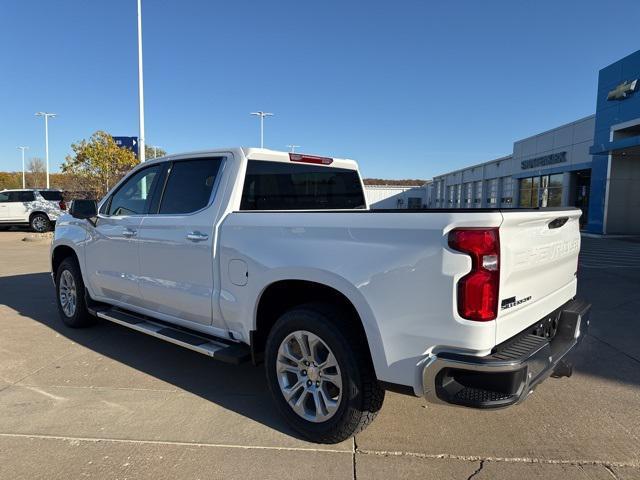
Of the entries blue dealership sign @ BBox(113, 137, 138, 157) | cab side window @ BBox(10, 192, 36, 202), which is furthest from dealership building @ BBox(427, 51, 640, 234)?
cab side window @ BBox(10, 192, 36, 202)

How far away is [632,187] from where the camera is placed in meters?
20.5

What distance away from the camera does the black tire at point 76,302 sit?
5.45 metres

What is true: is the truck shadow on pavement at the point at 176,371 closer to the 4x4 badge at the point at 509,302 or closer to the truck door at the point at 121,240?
the truck door at the point at 121,240

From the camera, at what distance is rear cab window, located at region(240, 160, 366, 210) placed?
3897 millimetres

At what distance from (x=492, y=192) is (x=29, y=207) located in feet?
102

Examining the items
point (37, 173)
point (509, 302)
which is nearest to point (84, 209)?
point (509, 302)

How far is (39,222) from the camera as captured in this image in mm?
20172

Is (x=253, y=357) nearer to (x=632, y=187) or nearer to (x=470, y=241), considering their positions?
(x=470, y=241)

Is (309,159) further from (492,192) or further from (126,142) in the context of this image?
(492,192)

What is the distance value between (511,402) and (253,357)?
1750 millimetres

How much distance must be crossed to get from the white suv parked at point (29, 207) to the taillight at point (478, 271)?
828 inches

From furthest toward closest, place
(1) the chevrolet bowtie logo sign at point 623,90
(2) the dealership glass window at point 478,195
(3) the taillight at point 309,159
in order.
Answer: (2) the dealership glass window at point 478,195 < (1) the chevrolet bowtie logo sign at point 623,90 < (3) the taillight at point 309,159

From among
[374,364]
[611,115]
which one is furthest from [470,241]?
[611,115]

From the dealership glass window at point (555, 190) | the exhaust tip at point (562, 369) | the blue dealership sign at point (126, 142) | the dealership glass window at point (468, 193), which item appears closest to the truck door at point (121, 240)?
the exhaust tip at point (562, 369)
